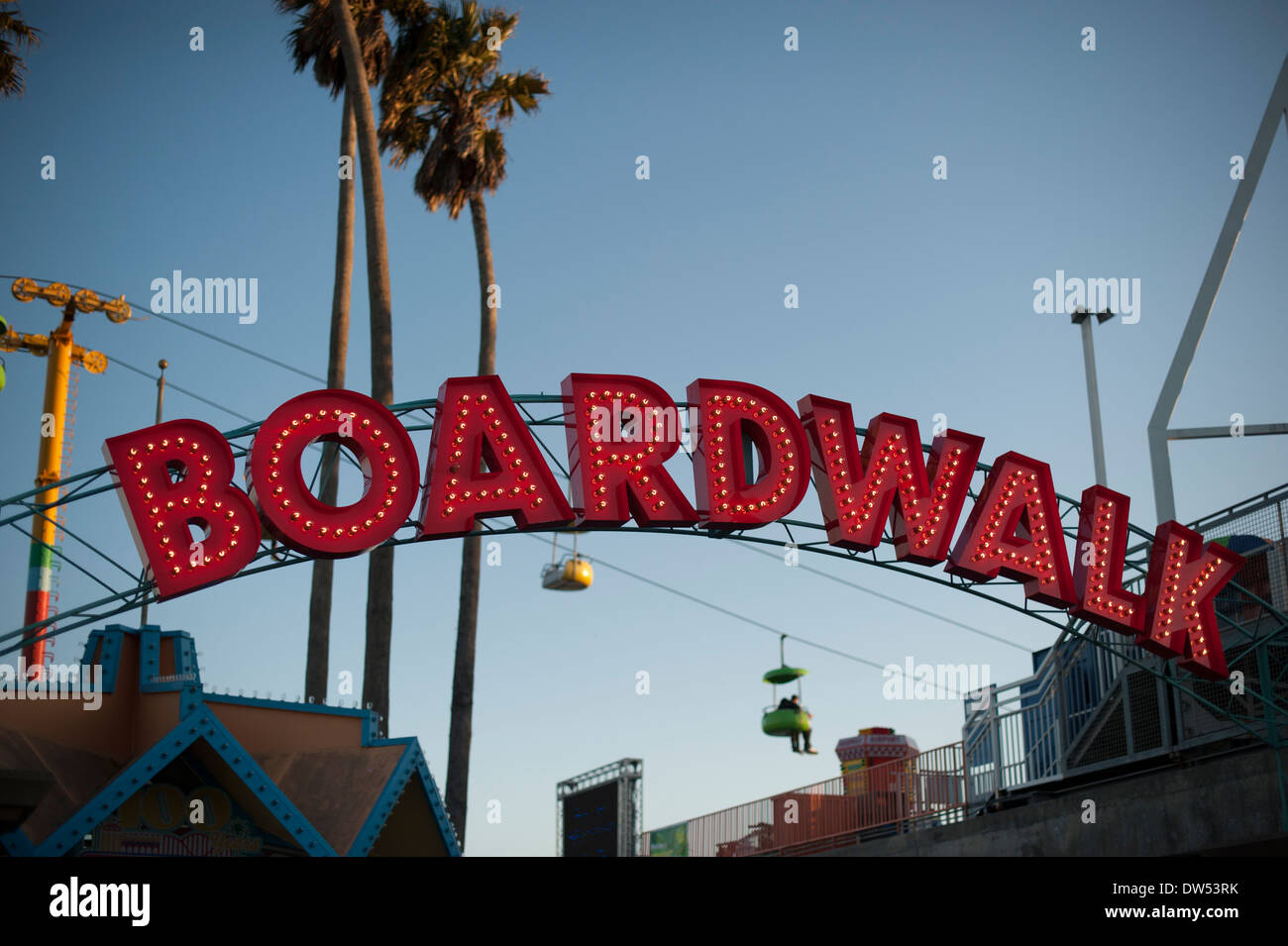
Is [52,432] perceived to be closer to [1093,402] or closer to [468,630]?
[468,630]

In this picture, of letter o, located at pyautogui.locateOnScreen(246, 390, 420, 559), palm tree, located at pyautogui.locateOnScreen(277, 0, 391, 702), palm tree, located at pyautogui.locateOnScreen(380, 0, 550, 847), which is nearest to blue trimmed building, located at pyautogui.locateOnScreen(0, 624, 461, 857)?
letter o, located at pyautogui.locateOnScreen(246, 390, 420, 559)

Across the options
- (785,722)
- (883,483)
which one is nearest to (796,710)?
(785,722)

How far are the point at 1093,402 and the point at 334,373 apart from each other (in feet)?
47.6

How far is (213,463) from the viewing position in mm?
14594

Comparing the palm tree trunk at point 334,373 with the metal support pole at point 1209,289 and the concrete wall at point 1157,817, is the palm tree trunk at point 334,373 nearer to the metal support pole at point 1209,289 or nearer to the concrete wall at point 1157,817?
the concrete wall at point 1157,817

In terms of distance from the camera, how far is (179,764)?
13.7 metres

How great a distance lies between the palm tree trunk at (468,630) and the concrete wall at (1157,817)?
7.65 metres

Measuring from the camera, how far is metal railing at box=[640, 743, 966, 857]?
2174cm

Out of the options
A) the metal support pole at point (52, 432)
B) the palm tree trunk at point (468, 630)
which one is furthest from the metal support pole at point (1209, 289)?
the metal support pole at point (52, 432)

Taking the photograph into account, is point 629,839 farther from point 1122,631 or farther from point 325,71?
point 325,71

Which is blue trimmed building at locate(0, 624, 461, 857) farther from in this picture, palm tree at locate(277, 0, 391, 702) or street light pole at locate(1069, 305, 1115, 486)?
street light pole at locate(1069, 305, 1115, 486)

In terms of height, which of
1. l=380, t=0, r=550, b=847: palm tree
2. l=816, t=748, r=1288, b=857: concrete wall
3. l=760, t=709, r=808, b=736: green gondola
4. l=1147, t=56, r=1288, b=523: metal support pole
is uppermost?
l=380, t=0, r=550, b=847: palm tree

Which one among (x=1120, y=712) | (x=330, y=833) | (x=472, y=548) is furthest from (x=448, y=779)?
(x=1120, y=712)
